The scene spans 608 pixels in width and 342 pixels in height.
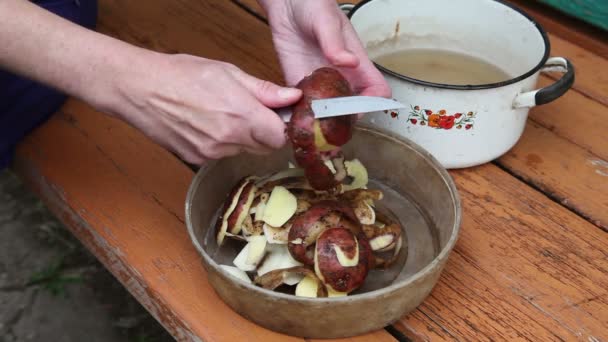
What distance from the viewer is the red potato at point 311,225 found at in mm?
977

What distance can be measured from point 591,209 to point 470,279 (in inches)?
11.9

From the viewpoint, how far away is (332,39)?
104cm

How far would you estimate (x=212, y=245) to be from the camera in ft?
3.57

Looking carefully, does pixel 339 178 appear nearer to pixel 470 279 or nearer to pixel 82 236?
pixel 470 279

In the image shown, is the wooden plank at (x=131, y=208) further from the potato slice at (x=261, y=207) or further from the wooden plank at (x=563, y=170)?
the wooden plank at (x=563, y=170)

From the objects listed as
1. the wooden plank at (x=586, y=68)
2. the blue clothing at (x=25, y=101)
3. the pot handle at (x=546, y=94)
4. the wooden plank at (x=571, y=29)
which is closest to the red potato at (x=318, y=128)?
the pot handle at (x=546, y=94)

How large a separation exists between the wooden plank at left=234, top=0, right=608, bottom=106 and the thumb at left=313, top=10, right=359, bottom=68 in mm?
651

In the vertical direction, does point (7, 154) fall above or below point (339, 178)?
below

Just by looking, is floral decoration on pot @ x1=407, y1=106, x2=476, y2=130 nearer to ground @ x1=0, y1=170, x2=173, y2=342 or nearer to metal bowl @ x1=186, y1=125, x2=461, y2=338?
metal bowl @ x1=186, y1=125, x2=461, y2=338

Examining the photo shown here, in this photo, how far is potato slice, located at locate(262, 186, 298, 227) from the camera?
1.03 metres

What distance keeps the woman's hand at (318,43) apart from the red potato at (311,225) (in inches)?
8.2

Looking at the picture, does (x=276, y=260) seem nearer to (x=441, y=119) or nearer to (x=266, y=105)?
(x=266, y=105)

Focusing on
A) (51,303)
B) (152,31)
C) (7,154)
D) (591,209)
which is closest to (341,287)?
(591,209)

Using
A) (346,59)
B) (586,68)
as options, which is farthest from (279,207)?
(586,68)
